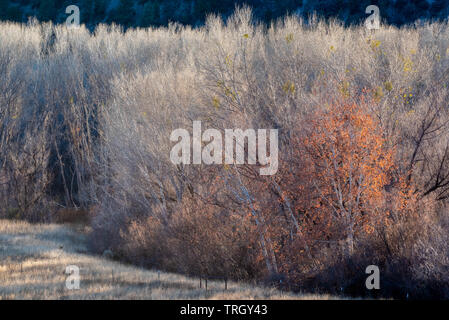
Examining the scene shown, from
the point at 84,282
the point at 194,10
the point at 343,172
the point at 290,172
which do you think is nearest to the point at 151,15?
the point at 194,10

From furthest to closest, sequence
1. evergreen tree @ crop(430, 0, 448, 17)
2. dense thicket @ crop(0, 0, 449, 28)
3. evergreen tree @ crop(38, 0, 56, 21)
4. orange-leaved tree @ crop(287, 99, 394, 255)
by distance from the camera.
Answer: evergreen tree @ crop(38, 0, 56, 21), dense thicket @ crop(0, 0, 449, 28), evergreen tree @ crop(430, 0, 448, 17), orange-leaved tree @ crop(287, 99, 394, 255)

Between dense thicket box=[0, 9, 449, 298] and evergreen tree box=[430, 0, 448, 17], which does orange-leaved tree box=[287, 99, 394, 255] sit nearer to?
dense thicket box=[0, 9, 449, 298]

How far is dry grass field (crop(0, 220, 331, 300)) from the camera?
12.5 meters

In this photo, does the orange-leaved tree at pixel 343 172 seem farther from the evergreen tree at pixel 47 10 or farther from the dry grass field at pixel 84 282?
the evergreen tree at pixel 47 10

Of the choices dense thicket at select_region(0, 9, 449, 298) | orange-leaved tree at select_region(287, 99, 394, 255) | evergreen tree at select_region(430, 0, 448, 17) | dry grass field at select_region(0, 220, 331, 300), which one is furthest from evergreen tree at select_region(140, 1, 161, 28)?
orange-leaved tree at select_region(287, 99, 394, 255)

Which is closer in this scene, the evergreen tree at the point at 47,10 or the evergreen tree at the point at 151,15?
the evergreen tree at the point at 151,15

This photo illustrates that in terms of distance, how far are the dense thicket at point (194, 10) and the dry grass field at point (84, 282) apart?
33.1 metres

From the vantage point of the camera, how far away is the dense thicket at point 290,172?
1705cm

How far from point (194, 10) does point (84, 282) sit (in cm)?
4804

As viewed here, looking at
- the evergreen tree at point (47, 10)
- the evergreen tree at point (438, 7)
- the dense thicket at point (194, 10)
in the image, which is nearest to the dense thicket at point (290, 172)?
the evergreen tree at point (438, 7)

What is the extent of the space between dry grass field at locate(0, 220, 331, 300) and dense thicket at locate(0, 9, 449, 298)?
9.76ft

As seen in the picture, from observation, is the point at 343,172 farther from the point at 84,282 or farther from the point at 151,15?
the point at 151,15

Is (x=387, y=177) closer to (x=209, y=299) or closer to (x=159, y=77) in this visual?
(x=209, y=299)
